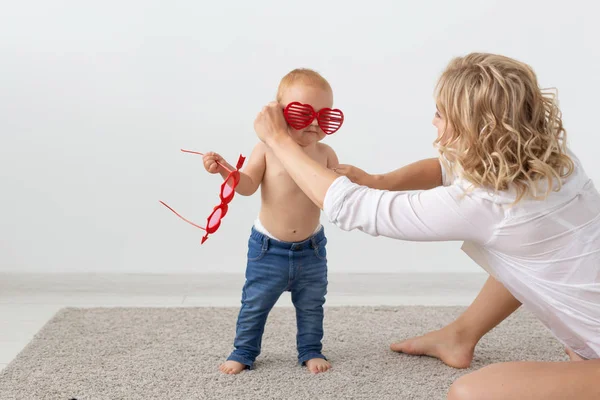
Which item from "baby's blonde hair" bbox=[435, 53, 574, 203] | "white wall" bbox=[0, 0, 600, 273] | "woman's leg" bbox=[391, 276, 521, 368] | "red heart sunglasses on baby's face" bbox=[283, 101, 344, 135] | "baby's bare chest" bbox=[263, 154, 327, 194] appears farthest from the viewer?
"white wall" bbox=[0, 0, 600, 273]

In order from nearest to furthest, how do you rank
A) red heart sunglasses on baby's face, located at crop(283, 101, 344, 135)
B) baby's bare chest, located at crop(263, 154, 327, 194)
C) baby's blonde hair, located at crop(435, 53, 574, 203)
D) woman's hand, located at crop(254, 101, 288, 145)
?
baby's blonde hair, located at crop(435, 53, 574, 203) → woman's hand, located at crop(254, 101, 288, 145) → red heart sunglasses on baby's face, located at crop(283, 101, 344, 135) → baby's bare chest, located at crop(263, 154, 327, 194)

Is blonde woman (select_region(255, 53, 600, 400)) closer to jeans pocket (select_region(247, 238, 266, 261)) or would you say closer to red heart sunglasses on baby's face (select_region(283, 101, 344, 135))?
red heart sunglasses on baby's face (select_region(283, 101, 344, 135))

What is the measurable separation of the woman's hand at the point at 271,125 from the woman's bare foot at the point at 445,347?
71cm

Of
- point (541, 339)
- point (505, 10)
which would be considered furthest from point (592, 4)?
point (541, 339)

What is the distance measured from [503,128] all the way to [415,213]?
197mm

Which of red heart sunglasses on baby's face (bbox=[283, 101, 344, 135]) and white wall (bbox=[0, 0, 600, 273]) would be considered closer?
red heart sunglasses on baby's face (bbox=[283, 101, 344, 135])

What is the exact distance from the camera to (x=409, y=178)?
67.4 inches

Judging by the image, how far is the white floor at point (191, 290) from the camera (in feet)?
8.22

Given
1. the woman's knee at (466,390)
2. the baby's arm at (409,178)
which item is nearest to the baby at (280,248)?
the baby's arm at (409,178)

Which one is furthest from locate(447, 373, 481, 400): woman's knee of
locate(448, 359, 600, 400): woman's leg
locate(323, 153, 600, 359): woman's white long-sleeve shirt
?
locate(323, 153, 600, 359): woman's white long-sleeve shirt

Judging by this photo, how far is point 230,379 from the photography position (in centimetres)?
176

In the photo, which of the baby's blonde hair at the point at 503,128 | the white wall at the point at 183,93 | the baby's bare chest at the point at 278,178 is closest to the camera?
the baby's blonde hair at the point at 503,128

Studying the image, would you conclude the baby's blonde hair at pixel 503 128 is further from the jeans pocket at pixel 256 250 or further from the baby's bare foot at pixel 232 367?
the baby's bare foot at pixel 232 367

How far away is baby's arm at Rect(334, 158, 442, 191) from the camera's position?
5.53 ft
